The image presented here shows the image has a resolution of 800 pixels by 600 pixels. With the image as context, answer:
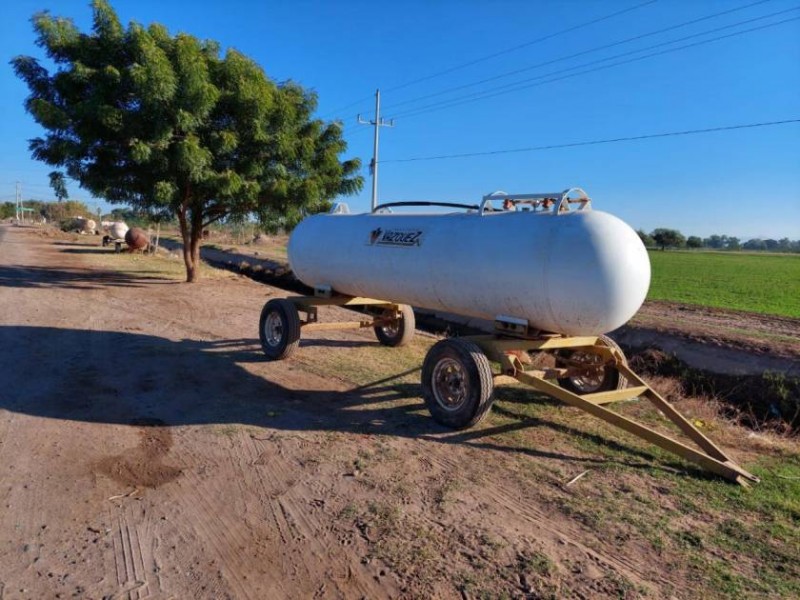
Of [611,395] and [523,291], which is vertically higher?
[523,291]

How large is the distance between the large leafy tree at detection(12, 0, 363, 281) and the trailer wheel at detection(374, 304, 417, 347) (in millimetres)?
7098

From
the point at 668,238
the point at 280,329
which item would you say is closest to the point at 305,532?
the point at 280,329

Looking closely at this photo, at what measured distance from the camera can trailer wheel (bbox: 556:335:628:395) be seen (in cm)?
595

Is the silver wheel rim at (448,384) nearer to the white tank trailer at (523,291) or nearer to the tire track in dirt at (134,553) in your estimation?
the white tank trailer at (523,291)

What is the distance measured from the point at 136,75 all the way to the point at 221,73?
8.61 ft

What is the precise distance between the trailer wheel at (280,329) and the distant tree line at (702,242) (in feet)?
241

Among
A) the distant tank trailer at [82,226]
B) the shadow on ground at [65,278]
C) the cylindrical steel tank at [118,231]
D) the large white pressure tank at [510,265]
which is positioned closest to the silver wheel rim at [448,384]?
the large white pressure tank at [510,265]

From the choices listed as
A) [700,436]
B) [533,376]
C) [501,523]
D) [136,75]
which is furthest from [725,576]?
[136,75]

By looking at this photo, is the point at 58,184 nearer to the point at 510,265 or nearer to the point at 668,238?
the point at 510,265

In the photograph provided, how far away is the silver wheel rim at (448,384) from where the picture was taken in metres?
5.36

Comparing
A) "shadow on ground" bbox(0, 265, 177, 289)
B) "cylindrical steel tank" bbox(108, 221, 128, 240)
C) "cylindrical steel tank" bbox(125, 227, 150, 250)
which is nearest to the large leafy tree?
"shadow on ground" bbox(0, 265, 177, 289)

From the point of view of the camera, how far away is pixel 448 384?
5.52m

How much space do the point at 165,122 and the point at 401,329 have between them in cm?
863

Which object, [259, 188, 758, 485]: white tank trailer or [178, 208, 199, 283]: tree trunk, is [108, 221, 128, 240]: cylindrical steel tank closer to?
[178, 208, 199, 283]: tree trunk
